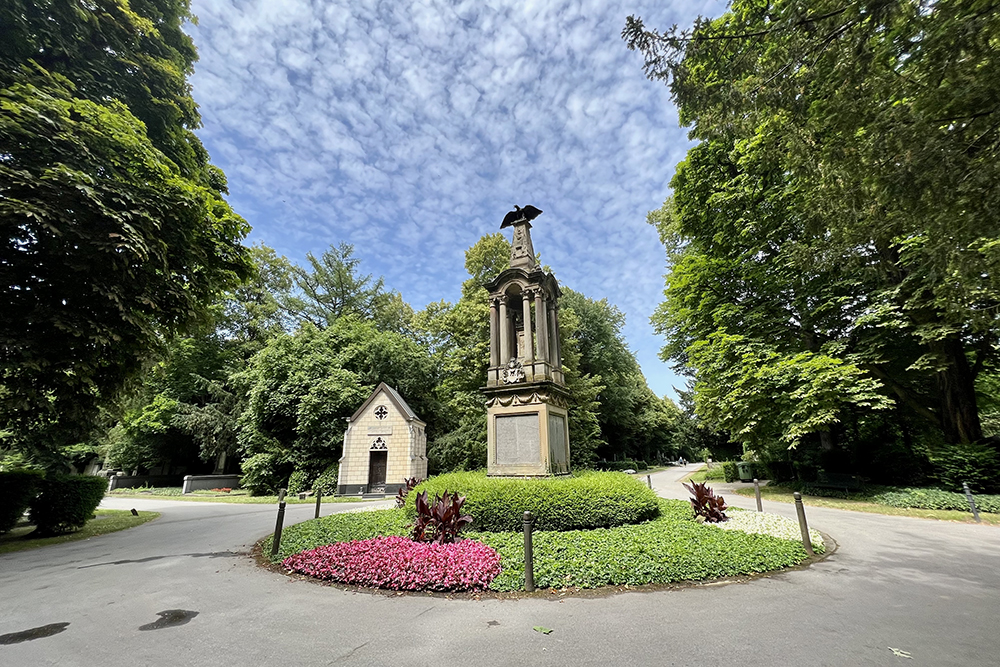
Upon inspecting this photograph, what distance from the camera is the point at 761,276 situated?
1562 cm

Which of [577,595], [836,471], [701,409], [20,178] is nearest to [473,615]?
[577,595]

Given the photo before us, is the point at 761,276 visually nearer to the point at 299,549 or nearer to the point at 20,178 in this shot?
the point at 299,549

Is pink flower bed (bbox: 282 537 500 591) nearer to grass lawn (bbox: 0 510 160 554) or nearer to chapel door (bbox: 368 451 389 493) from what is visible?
grass lawn (bbox: 0 510 160 554)

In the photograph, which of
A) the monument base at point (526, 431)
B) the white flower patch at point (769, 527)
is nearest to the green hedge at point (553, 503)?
the monument base at point (526, 431)

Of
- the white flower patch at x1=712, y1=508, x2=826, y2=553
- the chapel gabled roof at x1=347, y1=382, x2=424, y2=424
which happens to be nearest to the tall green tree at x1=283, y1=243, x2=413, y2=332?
the chapel gabled roof at x1=347, y1=382, x2=424, y2=424

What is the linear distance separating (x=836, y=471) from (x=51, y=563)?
80.9 feet

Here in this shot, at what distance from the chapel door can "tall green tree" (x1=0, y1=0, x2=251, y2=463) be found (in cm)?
1318

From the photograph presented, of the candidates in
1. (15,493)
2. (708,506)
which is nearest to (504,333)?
(708,506)

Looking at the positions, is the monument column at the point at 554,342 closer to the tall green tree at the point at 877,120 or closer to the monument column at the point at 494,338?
the monument column at the point at 494,338

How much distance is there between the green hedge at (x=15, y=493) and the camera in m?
10.2

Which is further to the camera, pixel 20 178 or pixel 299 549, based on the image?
pixel 299 549

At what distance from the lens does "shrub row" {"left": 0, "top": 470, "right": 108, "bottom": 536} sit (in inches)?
407

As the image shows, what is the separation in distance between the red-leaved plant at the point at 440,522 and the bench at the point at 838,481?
50.4 feet

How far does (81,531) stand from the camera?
440 inches
